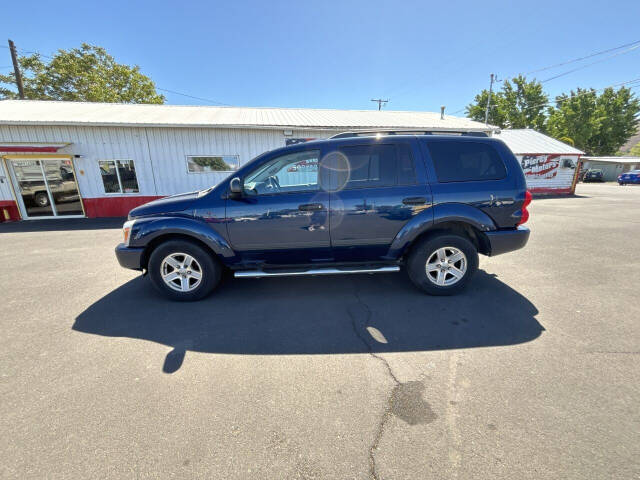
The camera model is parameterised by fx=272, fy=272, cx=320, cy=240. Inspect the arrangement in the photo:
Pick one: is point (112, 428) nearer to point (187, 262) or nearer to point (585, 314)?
point (187, 262)

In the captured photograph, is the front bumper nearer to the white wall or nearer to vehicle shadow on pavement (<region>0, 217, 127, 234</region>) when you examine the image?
vehicle shadow on pavement (<region>0, 217, 127, 234</region>)

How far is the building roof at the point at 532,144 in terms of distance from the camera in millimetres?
18219

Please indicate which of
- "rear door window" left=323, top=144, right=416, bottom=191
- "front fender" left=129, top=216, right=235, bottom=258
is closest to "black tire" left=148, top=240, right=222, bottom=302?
"front fender" left=129, top=216, right=235, bottom=258

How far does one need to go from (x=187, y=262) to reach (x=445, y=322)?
10.8 feet

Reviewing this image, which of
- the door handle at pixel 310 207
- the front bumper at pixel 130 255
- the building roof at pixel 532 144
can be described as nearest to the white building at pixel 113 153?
the front bumper at pixel 130 255

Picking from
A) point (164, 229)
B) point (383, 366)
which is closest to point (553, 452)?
point (383, 366)

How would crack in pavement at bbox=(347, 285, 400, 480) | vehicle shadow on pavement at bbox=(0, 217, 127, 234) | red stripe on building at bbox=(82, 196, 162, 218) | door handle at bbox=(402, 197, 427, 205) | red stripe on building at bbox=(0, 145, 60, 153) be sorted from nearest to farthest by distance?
crack in pavement at bbox=(347, 285, 400, 480)
door handle at bbox=(402, 197, 427, 205)
vehicle shadow on pavement at bbox=(0, 217, 127, 234)
red stripe on building at bbox=(0, 145, 60, 153)
red stripe on building at bbox=(82, 196, 162, 218)

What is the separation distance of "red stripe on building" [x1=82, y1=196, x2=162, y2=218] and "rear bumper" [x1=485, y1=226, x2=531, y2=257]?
11959mm

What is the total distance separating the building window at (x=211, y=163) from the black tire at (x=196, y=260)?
8469 millimetres

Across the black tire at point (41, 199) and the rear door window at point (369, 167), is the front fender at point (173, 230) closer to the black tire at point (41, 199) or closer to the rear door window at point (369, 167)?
the rear door window at point (369, 167)

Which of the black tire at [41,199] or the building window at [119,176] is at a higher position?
the building window at [119,176]

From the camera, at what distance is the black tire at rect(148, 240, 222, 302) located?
3.55 m

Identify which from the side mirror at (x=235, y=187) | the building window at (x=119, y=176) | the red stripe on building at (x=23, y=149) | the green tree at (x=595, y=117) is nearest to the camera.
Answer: the side mirror at (x=235, y=187)

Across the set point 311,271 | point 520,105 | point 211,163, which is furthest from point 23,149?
point 520,105
